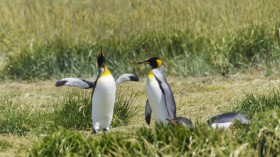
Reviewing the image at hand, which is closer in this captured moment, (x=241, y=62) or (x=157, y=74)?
(x=157, y=74)

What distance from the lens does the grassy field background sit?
9906mm

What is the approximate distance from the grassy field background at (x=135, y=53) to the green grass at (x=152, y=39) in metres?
0.02

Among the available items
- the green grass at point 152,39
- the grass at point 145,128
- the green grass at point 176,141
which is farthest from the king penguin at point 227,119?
the green grass at point 152,39

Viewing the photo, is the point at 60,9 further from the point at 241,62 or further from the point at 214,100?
the point at 214,100

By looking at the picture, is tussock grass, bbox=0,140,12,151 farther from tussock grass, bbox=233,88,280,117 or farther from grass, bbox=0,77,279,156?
tussock grass, bbox=233,88,280,117

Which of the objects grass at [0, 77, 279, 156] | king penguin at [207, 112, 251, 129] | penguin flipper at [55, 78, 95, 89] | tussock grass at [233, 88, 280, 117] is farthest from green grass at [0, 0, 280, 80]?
king penguin at [207, 112, 251, 129]

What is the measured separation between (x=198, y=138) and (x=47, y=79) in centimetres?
743

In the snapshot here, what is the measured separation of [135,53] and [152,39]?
377 millimetres

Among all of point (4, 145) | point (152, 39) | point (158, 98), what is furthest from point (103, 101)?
point (152, 39)

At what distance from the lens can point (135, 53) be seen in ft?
43.5

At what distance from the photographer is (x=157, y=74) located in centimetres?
907

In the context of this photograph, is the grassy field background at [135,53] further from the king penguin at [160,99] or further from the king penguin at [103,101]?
the king penguin at [160,99]

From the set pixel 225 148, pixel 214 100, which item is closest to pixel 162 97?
pixel 214 100

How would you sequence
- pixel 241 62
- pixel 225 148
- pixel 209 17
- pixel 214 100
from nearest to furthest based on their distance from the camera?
pixel 225 148 → pixel 214 100 → pixel 241 62 → pixel 209 17
